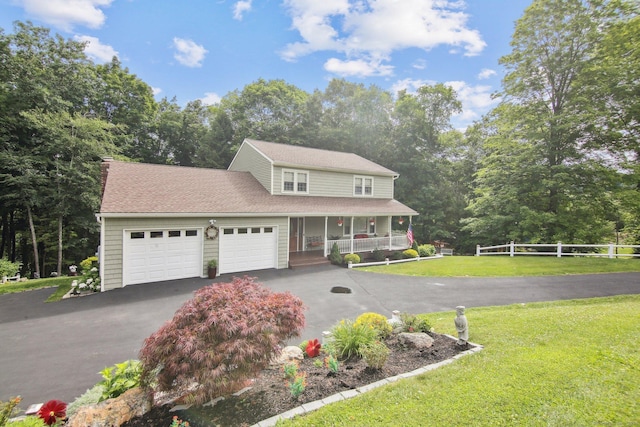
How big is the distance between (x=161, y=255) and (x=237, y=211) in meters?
3.55

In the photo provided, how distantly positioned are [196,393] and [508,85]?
927 inches

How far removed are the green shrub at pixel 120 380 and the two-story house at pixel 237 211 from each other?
25.2ft

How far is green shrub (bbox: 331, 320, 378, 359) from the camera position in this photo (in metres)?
5.32

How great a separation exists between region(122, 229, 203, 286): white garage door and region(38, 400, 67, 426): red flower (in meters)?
8.25

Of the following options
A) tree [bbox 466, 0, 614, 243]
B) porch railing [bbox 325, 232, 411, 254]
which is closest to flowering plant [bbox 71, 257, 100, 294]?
porch railing [bbox 325, 232, 411, 254]

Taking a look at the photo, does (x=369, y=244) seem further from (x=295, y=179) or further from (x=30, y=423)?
(x=30, y=423)

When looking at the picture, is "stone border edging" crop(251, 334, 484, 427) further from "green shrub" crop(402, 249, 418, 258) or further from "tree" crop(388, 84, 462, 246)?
"tree" crop(388, 84, 462, 246)

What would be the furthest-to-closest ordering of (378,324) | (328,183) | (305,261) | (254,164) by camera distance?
1. (328,183)
2. (254,164)
3. (305,261)
4. (378,324)

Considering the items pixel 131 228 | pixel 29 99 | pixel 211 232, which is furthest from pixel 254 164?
pixel 29 99

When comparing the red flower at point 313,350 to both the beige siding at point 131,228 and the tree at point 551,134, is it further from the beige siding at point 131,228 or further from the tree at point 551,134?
the tree at point 551,134

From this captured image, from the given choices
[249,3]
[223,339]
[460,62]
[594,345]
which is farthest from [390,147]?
[223,339]

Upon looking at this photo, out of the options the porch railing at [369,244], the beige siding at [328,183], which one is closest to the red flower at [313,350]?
the porch railing at [369,244]

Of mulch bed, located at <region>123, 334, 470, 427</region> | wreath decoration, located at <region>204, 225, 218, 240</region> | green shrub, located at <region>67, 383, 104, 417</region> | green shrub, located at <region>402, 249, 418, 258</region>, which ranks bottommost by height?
green shrub, located at <region>67, 383, 104, 417</region>

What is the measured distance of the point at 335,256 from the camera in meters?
15.7
